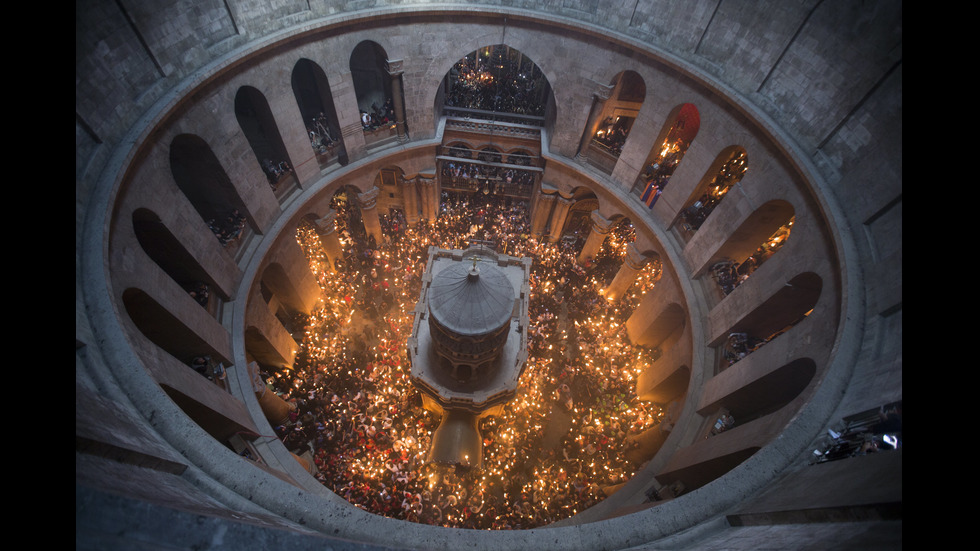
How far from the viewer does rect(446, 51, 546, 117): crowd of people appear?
19.9 meters

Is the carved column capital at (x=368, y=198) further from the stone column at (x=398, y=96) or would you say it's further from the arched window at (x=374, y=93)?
the stone column at (x=398, y=96)

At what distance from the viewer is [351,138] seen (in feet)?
53.3

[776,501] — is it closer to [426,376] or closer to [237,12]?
[426,376]

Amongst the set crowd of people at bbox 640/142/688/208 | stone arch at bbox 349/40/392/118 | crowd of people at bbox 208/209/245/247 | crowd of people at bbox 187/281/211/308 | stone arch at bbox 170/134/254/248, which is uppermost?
stone arch at bbox 349/40/392/118

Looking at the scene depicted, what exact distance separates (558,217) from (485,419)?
10.0 metres

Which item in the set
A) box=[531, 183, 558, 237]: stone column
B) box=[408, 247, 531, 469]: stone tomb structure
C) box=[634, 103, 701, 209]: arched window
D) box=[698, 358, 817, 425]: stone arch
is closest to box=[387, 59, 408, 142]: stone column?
box=[408, 247, 531, 469]: stone tomb structure

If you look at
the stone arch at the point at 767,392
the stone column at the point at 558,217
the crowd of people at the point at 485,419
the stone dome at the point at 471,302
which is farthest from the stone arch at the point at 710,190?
the stone dome at the point at 471,302

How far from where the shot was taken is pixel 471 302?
11.6 metres

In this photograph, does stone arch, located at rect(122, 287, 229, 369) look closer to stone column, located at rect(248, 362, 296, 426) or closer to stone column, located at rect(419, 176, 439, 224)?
stone column, located at rect(248, 362, 296, 426)

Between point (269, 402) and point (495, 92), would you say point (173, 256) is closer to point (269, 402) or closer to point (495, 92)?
point (269, 402)

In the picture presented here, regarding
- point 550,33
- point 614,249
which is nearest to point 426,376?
point 614,249

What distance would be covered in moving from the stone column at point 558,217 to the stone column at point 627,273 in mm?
3568

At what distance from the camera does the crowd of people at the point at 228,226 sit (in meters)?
12.8

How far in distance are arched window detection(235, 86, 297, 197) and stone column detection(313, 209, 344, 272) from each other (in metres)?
2.05
